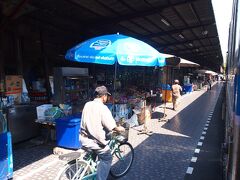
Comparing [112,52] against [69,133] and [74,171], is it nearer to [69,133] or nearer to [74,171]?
[69,133]

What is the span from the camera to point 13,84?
29.0 ft

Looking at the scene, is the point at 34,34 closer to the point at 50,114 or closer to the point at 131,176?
the point at 50,114

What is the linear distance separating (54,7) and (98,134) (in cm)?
769

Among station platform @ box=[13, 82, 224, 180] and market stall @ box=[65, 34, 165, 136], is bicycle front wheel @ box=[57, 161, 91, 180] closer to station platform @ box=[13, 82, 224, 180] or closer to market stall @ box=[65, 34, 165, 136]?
station platform @ box=[13, 82, 224, 180]

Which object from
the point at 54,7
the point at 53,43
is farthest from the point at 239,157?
the point at 53,43

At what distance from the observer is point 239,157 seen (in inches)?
65.1

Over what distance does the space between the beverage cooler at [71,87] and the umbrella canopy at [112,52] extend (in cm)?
264

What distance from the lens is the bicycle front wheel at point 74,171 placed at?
13.4 feet

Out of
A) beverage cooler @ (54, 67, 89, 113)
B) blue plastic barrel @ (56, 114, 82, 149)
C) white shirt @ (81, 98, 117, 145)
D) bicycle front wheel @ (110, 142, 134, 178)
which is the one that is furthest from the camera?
beverage cooler @ (54, 67, 89, 113)

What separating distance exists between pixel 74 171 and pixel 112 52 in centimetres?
296

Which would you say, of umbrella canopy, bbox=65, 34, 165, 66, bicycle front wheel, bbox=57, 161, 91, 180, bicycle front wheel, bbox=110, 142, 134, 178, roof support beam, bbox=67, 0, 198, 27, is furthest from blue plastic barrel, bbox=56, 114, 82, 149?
roof support beam, bbox=67, 0, 198, 27

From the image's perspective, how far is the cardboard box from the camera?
859 centimetres

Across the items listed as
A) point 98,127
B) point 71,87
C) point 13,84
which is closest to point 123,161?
point 98,127

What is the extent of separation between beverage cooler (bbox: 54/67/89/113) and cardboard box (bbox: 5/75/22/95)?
1.23 metres
